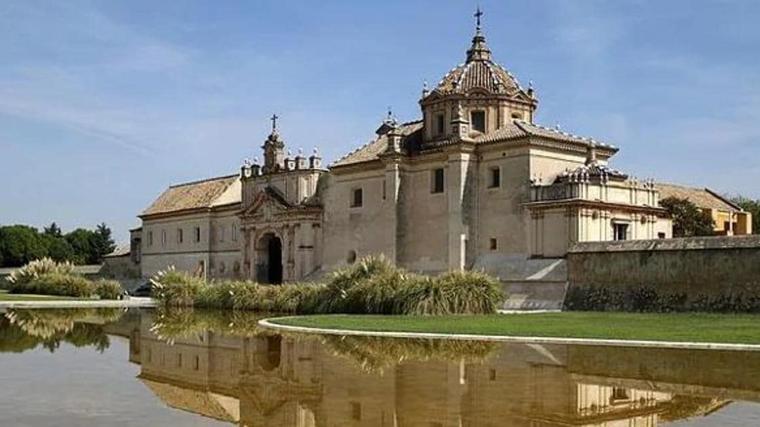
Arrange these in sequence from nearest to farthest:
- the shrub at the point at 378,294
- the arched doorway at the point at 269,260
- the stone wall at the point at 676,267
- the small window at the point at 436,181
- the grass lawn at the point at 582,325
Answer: the grass lawn at the point at 582,325
the stone wall at the point at 676,267
the shrub at the point at 378,294
the small window at the point at 436,181
the arched doorway at the point at 269,260

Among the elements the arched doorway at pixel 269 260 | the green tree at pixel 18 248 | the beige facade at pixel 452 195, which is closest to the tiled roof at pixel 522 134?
the beige facade at pixel 452 195

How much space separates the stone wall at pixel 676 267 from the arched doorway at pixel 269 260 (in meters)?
24.1

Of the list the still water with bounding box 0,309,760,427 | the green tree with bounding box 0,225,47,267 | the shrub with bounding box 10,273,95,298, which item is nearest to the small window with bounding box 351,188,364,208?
the shrub with bounding box 10,273,95,298

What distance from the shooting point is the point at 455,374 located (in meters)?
15.0

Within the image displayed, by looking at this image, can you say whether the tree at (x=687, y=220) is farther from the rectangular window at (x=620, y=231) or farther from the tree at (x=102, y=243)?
the tree at (x=102, y=243)

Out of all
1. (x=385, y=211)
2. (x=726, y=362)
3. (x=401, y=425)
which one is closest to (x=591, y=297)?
(x=385, y=211)

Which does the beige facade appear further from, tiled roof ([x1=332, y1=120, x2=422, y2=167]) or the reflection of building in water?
the reflection of building in water

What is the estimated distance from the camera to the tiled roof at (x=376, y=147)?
47.4 meters

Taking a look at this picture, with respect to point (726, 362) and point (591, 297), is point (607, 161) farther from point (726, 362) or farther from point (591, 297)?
point (726, 362)

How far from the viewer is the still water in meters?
11.1

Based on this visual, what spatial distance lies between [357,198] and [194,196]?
23.5 m

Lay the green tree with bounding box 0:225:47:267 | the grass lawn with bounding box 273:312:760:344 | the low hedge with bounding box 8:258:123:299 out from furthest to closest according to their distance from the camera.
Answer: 1. the green tree with bounding box 0:225:47:267
2. the low hedge with bounding box 8:258:123:299
3. the grass lawn with bounding box 273:312:760:344

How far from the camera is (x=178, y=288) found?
44.0 metres

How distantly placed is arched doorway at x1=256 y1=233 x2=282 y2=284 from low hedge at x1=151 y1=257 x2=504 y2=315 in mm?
14712
